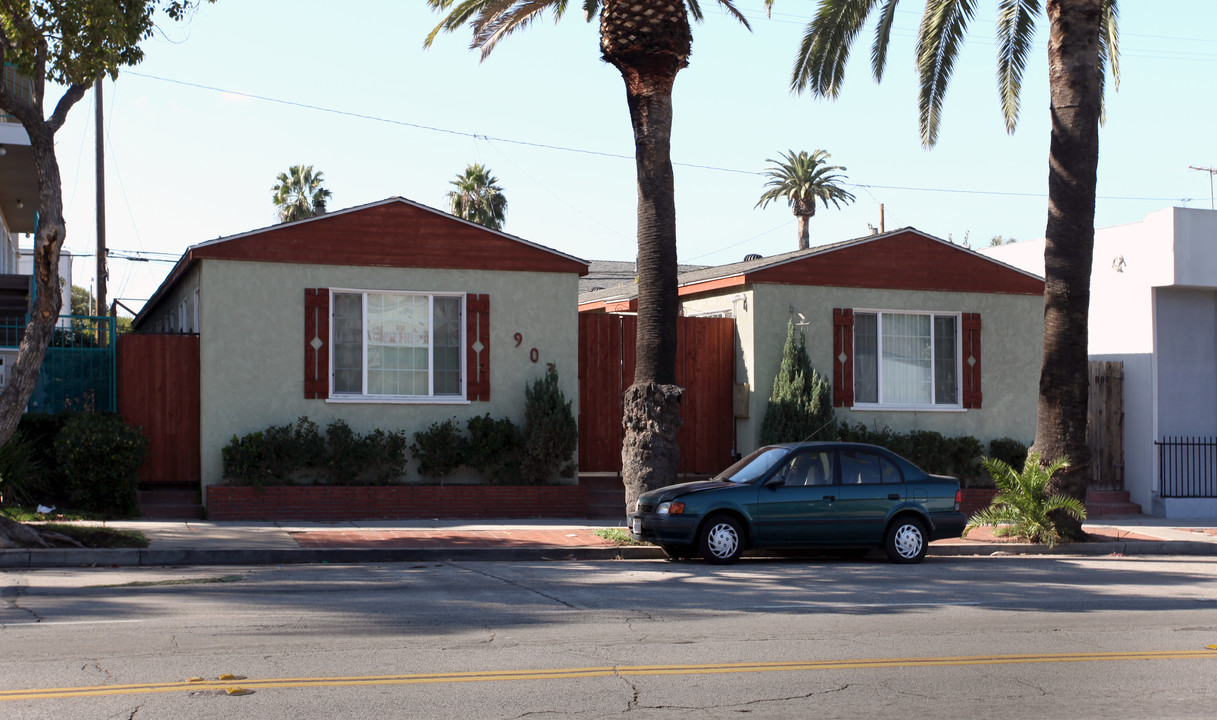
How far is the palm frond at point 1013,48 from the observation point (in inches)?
759

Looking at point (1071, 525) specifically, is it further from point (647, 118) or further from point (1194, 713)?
point (1194, 713)

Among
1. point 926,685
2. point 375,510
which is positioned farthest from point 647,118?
point 926,685

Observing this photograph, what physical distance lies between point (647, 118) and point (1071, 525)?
829cm

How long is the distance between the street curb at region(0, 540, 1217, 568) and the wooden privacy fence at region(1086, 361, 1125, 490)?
5900mm

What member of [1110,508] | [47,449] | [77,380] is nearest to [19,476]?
[47,449]

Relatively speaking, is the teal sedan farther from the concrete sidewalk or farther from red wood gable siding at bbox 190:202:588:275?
red wood gable siding at bbox 190:202:588:275

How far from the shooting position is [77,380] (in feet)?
56.6

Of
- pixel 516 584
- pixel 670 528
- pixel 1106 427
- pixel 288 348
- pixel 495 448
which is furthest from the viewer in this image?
pixel 1106 427

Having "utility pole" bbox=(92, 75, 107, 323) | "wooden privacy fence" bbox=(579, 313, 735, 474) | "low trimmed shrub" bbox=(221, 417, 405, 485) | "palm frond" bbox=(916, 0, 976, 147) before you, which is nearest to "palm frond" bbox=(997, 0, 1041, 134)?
"palm frond" bbox=(916, 0, 976, 147)

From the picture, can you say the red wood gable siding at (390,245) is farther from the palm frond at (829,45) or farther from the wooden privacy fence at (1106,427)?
the wooden privacy fence at (1106,427)

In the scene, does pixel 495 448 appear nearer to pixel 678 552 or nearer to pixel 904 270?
pixel 678 552

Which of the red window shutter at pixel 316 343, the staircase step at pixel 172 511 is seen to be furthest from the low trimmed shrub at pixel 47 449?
the red window shutter at pixel 316 343

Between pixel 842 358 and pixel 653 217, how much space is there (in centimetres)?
599

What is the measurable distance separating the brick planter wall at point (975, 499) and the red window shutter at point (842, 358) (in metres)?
2.59
